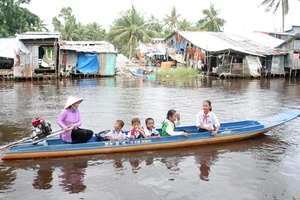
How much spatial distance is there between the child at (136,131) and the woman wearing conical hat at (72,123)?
36.1 inches

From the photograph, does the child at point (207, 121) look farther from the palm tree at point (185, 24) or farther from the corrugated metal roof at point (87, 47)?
the palm tree at point (185, 24)

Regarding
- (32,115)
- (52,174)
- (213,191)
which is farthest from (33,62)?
(213,191)

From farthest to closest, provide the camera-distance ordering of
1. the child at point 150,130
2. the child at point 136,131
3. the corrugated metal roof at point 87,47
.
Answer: the corrugated metal roof at point 87,47
the child at point 150,130
the child at point 136,131

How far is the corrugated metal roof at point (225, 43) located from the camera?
95.2 feet

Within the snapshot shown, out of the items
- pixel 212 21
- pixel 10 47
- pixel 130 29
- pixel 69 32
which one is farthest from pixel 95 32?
pixel 10 47

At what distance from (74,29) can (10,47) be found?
18.2 metres

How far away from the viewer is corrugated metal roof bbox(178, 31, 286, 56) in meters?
29.0

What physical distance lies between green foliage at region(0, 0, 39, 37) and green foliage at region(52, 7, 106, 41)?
10.0 metres

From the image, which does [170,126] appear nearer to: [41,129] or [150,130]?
[150,130]

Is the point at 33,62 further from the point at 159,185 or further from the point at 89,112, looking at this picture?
the point at 159,185

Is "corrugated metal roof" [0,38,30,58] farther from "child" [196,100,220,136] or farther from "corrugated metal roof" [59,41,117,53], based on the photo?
"child" [196,100,220,136]

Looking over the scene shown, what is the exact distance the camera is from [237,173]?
6332mm

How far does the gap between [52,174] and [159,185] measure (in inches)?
82.8

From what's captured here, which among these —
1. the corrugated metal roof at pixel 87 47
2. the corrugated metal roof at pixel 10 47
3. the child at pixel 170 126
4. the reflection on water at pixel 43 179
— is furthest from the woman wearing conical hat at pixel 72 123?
the corrugated metal roof at pixel 87 47
